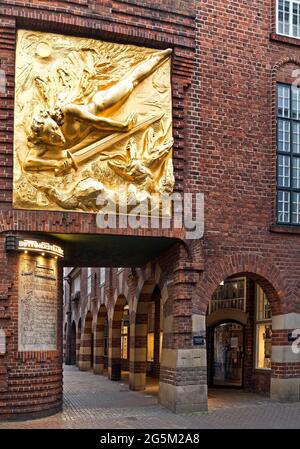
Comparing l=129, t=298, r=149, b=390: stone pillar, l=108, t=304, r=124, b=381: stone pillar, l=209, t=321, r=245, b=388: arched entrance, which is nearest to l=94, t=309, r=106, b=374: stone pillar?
l=108, t=304, r=124, b=381: stone pillar

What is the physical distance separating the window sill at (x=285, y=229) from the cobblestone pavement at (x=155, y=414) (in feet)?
14.7

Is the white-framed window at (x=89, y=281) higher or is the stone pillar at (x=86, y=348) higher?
the white-framed window at (x=89, y=281)

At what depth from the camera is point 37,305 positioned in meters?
13.9

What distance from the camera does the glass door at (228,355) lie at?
19.3m

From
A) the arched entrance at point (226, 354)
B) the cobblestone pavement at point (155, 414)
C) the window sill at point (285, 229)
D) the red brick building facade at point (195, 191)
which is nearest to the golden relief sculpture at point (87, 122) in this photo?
the red brick building facade at point (195, 191)

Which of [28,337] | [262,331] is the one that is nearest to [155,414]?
[28,337]

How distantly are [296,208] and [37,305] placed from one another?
7.48 meters

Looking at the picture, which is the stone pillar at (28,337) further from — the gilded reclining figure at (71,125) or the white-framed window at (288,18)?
the white-framed window at (288,18)

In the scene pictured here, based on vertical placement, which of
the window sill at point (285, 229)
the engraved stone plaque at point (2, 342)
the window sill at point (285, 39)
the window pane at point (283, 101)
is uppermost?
the window sill at point (285, 39)

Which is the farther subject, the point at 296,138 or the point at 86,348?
the point at 86,348

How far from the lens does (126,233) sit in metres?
14.1

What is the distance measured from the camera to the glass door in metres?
19.3

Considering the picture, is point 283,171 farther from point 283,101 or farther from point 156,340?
point 156,340

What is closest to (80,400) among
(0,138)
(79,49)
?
(0,138)
